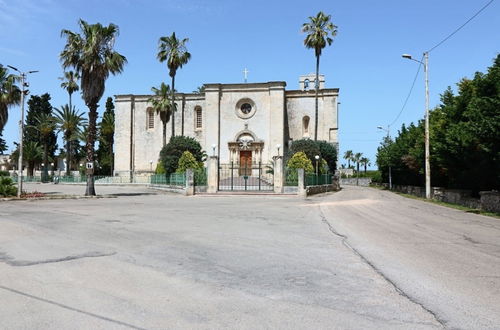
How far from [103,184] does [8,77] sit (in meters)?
24.1

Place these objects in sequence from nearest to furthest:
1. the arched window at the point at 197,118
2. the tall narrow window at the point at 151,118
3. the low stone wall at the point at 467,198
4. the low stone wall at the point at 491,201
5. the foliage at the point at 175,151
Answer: the low stone wall at the point at 491,201 → the low stone wall at the point at 467,198 → the foliage at the point at 175,151 → the arched window at the point at 197,118 → the tall narrow window at the point at 151,118

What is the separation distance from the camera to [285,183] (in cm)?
3228

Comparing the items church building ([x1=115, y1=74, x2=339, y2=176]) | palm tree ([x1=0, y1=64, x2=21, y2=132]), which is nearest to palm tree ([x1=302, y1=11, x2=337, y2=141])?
church building ([x1=115, y1=74, x2=339, y2=176])

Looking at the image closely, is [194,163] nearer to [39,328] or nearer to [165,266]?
[165,266]

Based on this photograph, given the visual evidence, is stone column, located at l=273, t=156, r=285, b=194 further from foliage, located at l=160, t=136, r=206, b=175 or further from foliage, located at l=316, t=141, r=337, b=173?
foliage, located at l=316, t=141, r=337, b=173

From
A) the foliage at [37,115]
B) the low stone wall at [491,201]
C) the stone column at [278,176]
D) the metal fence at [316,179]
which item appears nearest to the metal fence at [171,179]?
the stone column at [278,176]

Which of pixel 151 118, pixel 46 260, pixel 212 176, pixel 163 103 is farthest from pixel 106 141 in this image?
pixel 46 260

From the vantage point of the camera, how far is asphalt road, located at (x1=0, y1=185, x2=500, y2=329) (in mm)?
4469

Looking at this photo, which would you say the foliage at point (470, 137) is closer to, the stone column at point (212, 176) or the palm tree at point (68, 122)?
the stone column at point (212, 176)

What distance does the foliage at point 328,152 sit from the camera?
49.1 metres

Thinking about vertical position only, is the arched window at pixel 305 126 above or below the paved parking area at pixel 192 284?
above

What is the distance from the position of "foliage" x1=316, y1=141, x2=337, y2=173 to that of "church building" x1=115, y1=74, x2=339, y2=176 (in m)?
3.71

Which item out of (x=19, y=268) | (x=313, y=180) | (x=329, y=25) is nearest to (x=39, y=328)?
(x=19, y=268)

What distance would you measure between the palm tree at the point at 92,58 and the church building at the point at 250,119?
2305cm
